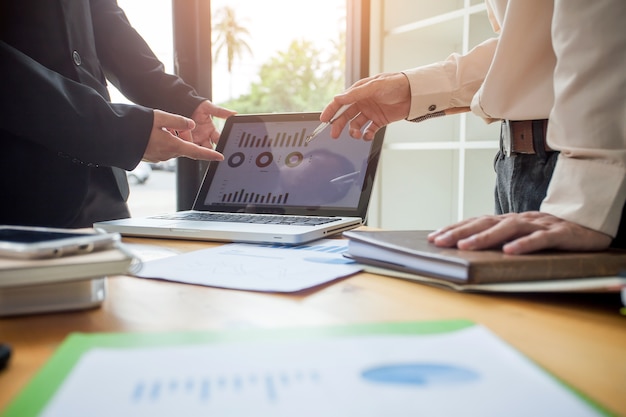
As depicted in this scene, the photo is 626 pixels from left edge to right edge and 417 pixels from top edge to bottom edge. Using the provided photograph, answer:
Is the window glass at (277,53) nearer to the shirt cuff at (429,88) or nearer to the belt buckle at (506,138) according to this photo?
the shirt cuff at (429,88)

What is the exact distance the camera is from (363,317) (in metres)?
0.43

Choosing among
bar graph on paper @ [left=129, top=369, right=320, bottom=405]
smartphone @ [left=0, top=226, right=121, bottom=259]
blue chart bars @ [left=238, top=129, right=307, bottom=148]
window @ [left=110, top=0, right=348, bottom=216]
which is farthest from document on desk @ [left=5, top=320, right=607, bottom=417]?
window @ [left=110, top=0, right=348, bottom=216]

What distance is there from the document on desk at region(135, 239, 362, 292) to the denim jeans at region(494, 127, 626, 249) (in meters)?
0.34

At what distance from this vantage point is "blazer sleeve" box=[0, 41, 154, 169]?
0.79 meters

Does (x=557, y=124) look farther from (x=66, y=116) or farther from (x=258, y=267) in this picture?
(x=66, y=116)

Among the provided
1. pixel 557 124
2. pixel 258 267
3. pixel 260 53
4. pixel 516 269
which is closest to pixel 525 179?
pixel 557 124

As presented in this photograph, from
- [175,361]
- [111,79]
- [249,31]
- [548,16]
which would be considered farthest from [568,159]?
[249,31]

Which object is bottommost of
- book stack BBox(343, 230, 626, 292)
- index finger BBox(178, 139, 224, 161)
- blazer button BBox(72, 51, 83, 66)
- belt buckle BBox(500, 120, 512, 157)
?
book stack BBox(343, 230, 626, 292)

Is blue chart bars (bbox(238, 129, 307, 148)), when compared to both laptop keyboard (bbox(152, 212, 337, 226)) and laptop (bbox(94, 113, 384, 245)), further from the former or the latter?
laptop keyboard (bbox(152, 212, 337, 226))

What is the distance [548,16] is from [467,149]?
1.29 meters

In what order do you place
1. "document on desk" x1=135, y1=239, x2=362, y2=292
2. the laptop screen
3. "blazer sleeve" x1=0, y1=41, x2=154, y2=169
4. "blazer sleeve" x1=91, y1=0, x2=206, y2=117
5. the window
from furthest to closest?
1. the window
2. "blazer sleeve" x1=91, y1=0, x2=206, y2=117
3. the laptop screen
4. "blazer sleeve" x1=0, y1=41, x2=154, y2=169
5. "document on desk" x1=135, y1=239, x2=362, y2=292

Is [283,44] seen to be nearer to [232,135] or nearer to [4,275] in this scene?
[232,135]

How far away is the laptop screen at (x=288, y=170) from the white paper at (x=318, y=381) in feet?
2.20

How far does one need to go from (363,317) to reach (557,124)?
407 millimetres
